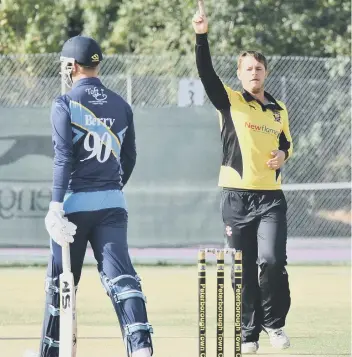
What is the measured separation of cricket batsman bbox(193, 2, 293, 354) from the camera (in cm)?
893

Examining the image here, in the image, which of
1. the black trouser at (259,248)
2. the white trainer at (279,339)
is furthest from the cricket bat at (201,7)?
the white trainer at (279,339)

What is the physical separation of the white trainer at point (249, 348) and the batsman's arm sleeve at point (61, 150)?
2420mm

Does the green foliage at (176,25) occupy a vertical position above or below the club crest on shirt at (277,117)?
above

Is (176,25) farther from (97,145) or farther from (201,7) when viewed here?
(97,145)

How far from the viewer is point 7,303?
12.1 m

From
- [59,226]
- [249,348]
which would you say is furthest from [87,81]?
[249,348]

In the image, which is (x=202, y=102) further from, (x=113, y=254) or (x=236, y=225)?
(x=113, y=254)

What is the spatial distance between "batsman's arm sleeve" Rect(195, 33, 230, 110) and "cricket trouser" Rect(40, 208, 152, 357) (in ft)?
5.44

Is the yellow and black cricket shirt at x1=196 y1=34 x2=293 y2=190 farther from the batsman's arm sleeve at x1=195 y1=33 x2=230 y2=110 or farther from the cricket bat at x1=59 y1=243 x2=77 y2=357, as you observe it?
the cricket bat at x1=59 y1=243 x2=77 y2=357

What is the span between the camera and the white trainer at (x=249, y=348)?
8.88 meters

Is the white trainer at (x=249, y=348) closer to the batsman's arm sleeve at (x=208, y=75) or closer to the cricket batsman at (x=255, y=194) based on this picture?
the cricket batsman at (x=255, y=194)

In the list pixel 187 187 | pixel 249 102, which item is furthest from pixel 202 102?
pixel 249 102

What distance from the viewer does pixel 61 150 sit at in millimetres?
7070

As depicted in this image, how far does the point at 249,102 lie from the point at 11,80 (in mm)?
8564
